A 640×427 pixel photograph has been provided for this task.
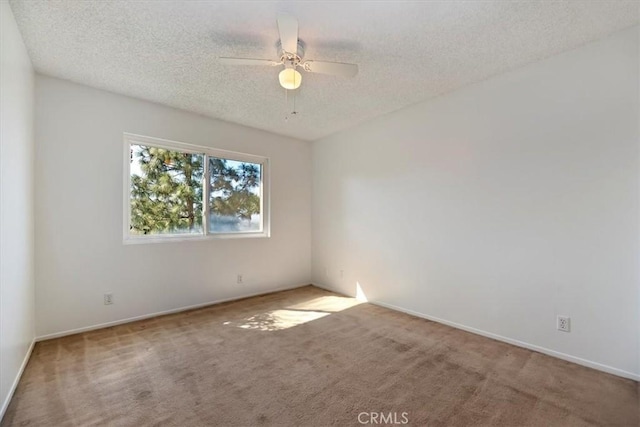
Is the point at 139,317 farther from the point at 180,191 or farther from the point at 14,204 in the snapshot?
the point at 14,204

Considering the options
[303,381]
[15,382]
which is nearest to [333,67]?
[303,381]

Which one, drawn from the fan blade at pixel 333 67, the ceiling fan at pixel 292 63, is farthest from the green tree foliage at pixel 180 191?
the fan blade at pixel 333 67

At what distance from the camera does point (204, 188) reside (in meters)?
3.76

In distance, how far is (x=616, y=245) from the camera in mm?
2104

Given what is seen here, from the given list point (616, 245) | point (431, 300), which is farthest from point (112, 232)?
point (616, 245)

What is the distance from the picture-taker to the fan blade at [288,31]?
165cm

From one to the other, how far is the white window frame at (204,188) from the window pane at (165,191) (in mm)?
50

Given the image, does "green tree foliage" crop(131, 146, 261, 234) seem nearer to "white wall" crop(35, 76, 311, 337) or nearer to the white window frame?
the white window frame

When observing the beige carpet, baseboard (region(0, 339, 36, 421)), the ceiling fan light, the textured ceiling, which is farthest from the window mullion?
the ceiling fan light

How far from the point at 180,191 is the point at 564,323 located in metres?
4.25

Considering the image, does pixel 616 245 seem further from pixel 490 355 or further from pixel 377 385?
pixel 377 385

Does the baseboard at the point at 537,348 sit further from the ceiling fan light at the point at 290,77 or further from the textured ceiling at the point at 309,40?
the ceiling fan light at the point at 290,77

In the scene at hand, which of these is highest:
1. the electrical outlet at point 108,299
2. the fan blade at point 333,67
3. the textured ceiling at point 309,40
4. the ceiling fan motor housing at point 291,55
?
the textured ceiling at point 309,40

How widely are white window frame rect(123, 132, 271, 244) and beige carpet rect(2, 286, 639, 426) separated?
1.04 meters
